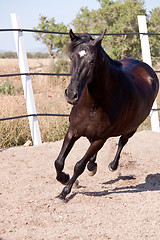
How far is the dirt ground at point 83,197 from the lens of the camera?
3.26 m

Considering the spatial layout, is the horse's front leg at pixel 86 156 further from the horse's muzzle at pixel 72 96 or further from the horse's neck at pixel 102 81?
the horse's muzzle at pixel 72 96

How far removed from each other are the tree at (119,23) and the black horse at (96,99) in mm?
10041

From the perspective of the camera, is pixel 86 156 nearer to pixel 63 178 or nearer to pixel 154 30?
pixel 63 178

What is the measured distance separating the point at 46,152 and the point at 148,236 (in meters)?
3.22

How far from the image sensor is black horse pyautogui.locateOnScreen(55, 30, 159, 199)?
10.5ft

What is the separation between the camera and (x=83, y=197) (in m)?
4.24

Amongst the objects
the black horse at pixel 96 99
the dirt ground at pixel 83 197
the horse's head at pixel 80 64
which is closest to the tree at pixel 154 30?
the dirt ground at pixel 83 197

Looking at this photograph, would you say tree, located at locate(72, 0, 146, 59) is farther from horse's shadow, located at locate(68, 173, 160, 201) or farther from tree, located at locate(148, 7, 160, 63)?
horse's shadow, located at locate(68, 173, 160, 201)

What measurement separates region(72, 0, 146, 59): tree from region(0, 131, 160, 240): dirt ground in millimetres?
8710

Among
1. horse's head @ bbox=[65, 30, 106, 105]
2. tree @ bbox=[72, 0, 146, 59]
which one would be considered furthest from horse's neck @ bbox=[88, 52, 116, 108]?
tree @ bbox=[72, 0, 146, 59]

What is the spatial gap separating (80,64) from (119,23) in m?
13.0

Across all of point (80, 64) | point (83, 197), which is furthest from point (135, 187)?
point (80, 64)

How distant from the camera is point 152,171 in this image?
5.73 m

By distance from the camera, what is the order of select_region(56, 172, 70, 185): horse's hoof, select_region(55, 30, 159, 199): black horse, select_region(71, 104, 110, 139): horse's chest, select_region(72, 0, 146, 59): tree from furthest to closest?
select_region(72, 0, 146, 59): tree, select_region(56, 172, 70, 185): horse's hoof, select_region(71, 104, 110, 139): horse's chest, select_region(55, 30, 159, 199): black horse
